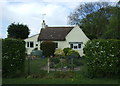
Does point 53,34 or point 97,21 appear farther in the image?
point 97,21

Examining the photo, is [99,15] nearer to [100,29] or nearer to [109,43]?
[100,29]

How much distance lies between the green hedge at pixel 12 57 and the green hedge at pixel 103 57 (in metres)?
3.93

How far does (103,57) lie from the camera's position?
11789 millimetres

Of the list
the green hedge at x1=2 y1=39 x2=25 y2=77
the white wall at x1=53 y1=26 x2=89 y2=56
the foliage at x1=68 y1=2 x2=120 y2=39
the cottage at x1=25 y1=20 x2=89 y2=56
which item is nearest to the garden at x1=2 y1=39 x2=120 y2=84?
the green hedge at x1=2 y1=39 x2=25 y2=77

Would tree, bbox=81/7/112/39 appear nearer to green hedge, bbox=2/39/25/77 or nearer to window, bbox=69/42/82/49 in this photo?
window, bbox=69/42/82/49

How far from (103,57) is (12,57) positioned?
5.15 m

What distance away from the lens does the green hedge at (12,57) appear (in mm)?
11891

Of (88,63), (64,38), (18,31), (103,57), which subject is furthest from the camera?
(18,31)

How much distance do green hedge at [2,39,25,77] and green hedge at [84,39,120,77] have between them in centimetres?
393

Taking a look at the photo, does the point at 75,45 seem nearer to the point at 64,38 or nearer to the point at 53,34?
the point at 64,38

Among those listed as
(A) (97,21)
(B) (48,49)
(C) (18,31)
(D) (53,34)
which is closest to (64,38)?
(D) (53,34)

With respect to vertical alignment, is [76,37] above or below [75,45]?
above

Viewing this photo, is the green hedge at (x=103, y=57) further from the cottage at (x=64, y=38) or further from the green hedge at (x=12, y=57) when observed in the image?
the cottage at (x=64, y=38)

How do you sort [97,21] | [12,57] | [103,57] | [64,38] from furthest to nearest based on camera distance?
1. [97,21]
2. [64,38]
3. [12,57]
4. [103,57]
